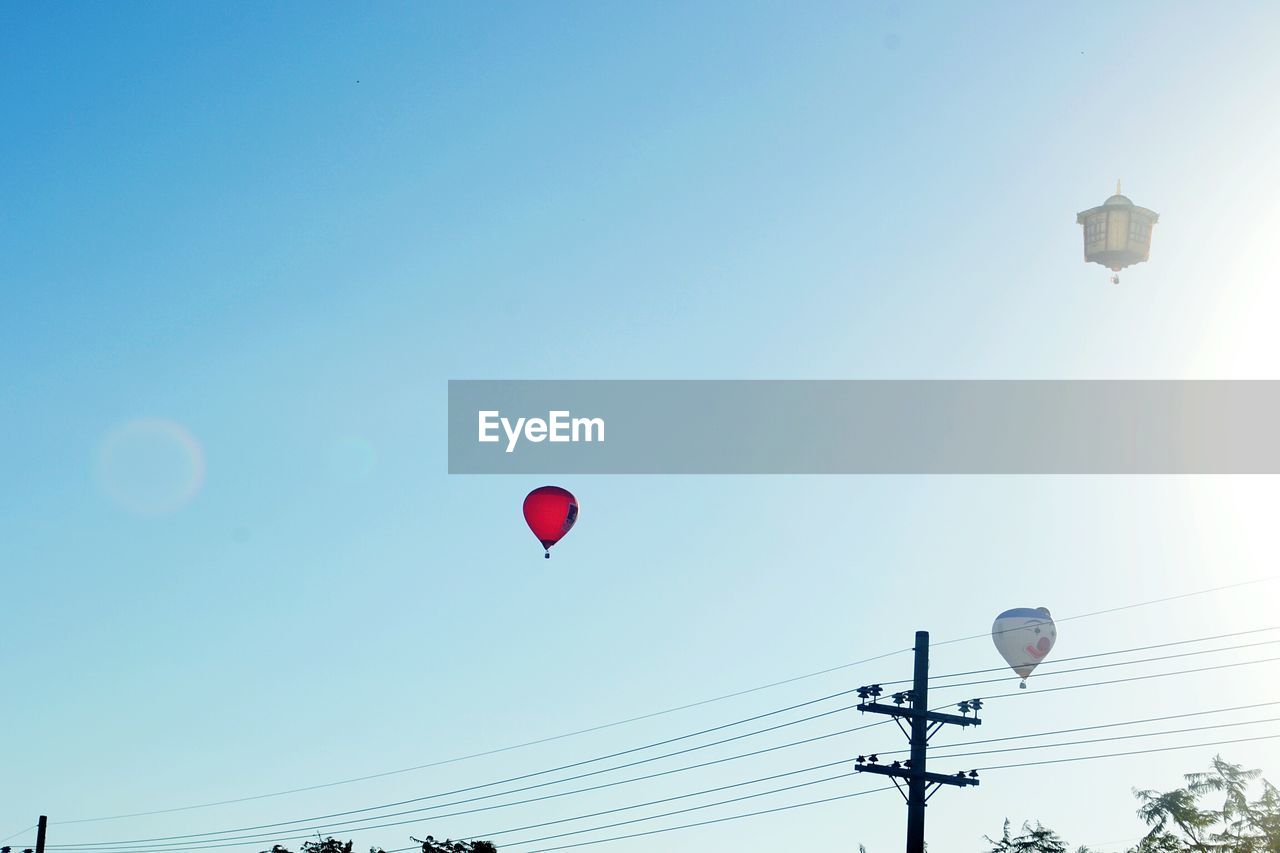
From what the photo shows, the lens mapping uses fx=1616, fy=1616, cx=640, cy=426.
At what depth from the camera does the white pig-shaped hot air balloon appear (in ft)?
179

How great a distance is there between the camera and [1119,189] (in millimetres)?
41875

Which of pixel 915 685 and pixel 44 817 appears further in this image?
pixel 44 817

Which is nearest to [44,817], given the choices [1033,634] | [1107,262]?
[1033,634]

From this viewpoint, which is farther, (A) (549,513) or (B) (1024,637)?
(B) (1024,637)

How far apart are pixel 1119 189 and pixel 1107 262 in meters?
2.03

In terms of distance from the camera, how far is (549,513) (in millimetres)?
51719

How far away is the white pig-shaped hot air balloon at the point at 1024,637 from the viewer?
179ft

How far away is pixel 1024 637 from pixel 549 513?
16827 millimetres

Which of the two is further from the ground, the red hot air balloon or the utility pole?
the red hot air balloon

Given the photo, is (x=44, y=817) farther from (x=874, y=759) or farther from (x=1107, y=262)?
(x=1107, y=262)

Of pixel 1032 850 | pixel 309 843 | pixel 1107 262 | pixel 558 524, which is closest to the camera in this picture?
pixel 1107 262

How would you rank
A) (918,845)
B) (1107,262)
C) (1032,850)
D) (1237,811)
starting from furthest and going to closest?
(1032,850) → (1237,811) → (1107,262) → (918,845)

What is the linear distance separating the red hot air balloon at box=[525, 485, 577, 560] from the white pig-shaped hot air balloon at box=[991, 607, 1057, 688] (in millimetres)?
15456

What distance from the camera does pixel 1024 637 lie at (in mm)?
54844
